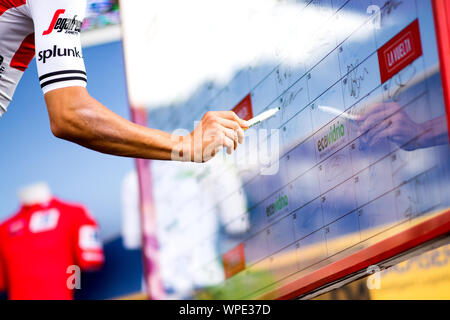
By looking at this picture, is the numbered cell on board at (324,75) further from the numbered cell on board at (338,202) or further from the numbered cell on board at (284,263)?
the numbered cell on board at (284,263)

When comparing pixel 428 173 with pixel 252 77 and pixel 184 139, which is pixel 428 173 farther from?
pixel 252 77

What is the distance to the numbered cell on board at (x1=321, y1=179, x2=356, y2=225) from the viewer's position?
0.98 metres

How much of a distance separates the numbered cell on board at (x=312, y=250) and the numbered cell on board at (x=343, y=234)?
2cm

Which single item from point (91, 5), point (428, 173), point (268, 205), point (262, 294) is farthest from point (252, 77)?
point (91, 5)

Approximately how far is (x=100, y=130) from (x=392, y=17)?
0.39 metres

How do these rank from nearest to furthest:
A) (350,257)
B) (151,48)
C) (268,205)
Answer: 1. (350,257)
2. (268,205)
3. (151,48)

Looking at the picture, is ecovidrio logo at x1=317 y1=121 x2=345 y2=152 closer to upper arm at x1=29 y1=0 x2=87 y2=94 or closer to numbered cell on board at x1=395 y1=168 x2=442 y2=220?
numbered cell on board at x1=395 y1=168 x2=442 y2=220

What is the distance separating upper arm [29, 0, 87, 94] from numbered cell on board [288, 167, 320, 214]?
1.24 feet

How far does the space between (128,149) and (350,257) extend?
0.34 metres

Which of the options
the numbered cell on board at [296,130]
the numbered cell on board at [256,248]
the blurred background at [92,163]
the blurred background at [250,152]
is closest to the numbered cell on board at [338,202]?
the blurred background at [250,152]

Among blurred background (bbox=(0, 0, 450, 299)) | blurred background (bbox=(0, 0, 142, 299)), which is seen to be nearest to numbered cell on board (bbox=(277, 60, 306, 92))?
blurred background (bbox=(0, 0, 450, 299))

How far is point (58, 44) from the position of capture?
0.88m

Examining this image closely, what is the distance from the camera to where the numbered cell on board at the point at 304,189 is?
1066 millimetres

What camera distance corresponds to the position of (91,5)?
183 centimetres
